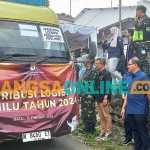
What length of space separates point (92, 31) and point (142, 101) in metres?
7.88

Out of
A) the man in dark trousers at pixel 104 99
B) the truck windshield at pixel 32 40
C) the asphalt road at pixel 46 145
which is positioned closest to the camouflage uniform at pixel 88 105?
the man in dark trousers at pixel 104 99

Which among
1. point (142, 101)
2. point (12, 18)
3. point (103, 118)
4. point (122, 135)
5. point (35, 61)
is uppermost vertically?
point (12, 18)

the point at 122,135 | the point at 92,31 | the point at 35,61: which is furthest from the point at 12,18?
the point at 92,31

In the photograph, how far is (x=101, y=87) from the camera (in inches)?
227

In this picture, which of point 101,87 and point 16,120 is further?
point 101,87

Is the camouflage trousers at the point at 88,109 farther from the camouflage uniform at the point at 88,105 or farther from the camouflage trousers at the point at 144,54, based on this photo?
the camouflage trousers at the point at 144,54

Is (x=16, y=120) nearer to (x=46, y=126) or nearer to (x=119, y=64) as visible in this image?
(x=46, y=126)

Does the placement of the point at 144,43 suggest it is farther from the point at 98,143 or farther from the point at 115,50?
the point at 98,143

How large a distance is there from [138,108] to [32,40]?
2.35m

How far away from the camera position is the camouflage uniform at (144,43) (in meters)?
6.12

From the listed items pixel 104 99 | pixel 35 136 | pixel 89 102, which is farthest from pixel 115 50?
pixel 35 136

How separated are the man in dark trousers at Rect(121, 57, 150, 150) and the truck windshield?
142 cm

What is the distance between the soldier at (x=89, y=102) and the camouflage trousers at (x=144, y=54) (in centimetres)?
122

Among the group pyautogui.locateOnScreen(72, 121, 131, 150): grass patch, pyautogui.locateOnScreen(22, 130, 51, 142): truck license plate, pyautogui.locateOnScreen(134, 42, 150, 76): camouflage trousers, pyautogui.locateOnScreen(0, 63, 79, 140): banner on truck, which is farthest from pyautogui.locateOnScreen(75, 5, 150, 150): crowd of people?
pyautogui.locateOnScreen(22, 130, 51, 142): truck license plate
